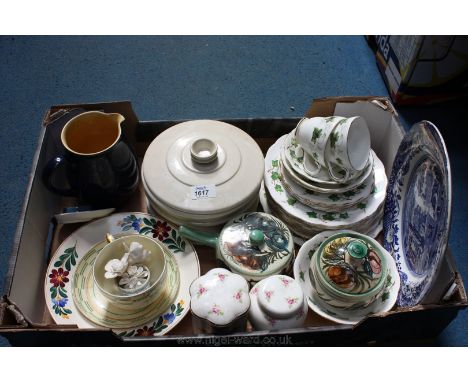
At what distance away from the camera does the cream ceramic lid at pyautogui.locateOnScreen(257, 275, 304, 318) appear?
0.75 m

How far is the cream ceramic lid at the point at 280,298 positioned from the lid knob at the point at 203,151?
0.26 meters

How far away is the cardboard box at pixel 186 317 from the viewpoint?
0.77 meters

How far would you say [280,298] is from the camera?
76 centimetres

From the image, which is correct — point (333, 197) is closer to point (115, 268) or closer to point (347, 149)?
point (347, 149)

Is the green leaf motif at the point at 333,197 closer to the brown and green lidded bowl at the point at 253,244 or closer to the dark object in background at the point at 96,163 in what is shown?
the brown and green lidded bowl at the point at 253,244

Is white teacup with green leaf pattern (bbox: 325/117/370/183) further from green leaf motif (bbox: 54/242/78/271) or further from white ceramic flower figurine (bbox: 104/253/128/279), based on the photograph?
green leaf motif (bbox: 54/242/78/271)

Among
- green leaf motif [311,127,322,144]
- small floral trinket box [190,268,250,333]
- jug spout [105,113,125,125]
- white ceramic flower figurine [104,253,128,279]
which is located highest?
green leaf motif [311,127,322,144]

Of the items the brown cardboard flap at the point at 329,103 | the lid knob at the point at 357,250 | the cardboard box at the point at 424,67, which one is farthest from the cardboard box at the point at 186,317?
the cardboard box at the point at 424,67

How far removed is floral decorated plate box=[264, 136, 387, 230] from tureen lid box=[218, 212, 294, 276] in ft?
0.19

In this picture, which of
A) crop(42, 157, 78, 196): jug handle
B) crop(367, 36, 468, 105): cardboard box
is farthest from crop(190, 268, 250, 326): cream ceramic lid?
crop(367, 36, 468, 105): cardboard box

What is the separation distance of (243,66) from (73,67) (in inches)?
21.9

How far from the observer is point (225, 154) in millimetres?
924

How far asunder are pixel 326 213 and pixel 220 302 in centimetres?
30

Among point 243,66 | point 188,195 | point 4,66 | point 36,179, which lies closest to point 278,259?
point 188,195
